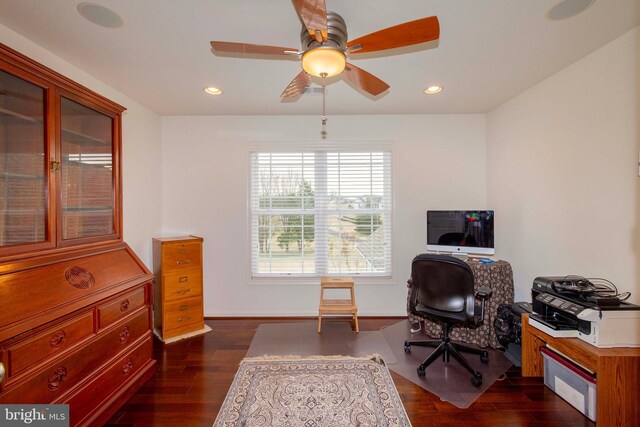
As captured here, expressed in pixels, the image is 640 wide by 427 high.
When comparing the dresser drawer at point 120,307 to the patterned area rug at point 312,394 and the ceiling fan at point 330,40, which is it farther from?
the ceiling fan at point 330,40

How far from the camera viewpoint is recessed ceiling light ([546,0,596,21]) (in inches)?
59.2

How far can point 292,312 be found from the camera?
343 cm

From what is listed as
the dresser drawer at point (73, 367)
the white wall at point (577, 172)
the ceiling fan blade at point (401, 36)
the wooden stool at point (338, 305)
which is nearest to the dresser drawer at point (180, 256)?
the dresser drawer at point (73, 367)

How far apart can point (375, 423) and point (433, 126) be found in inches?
124

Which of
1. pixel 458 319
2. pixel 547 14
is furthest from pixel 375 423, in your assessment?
pixel 547 14

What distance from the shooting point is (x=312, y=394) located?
198 centimetres

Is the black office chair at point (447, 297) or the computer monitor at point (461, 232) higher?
the computer monitor at point (461, 232)

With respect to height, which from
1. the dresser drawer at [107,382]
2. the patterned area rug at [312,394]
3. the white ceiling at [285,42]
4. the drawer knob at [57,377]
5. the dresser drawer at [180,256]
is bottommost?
the patterned area rug at [312,394]

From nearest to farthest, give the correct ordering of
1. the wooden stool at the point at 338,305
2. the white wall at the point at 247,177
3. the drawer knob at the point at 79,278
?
1. the drawer knob at the point at 79,278
2. the wooden stool at the point at 338,305
3. the white wall at the point at 247,177

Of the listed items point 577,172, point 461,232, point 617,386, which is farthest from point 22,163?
point 577,172

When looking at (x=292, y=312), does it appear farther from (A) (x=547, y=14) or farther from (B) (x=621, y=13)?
(B) (x=621, y=13)

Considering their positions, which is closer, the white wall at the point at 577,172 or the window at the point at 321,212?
the white wall at the point at 577,172

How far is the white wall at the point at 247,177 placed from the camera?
340cm

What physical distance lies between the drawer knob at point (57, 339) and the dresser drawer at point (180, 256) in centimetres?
132
